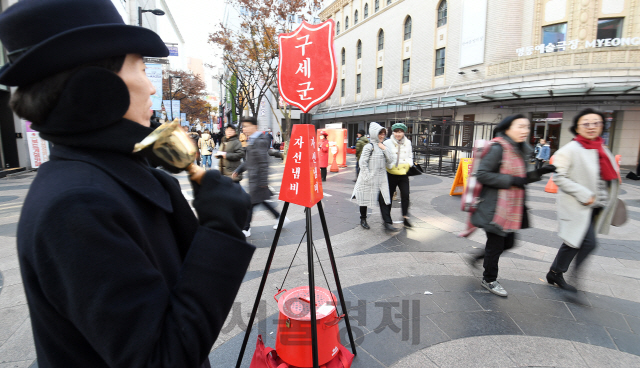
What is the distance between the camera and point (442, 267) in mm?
4219

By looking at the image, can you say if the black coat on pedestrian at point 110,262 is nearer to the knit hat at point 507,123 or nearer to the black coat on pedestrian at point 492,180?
the black coat on pedestrian at point 492,180

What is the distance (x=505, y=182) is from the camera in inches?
130

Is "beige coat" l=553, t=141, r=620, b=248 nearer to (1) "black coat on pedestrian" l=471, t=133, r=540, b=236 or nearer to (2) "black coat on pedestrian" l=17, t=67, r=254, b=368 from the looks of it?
(1) "black coat on pedestrian" l=471, t=133, r=540, b=236

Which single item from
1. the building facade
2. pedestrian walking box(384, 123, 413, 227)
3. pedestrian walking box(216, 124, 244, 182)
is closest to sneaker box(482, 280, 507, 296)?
pedestrian walking box(384, 123, 413, 227)

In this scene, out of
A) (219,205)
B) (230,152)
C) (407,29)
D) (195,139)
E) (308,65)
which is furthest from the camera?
(407,29)

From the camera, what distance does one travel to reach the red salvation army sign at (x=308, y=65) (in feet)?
7.79

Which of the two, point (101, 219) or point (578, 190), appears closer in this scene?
point (101, 219)

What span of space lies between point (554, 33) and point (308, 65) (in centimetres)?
2039

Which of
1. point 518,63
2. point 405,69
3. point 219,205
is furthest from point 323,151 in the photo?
point 405,69

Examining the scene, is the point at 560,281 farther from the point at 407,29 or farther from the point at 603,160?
the point at 407,29

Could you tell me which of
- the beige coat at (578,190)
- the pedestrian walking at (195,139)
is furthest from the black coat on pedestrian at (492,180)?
the pedestrian walking at (195,139)

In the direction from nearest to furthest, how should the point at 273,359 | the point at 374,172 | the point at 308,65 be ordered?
the point at 273,359 < the point at 308,65 < the point at 374,172

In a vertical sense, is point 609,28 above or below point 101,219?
above

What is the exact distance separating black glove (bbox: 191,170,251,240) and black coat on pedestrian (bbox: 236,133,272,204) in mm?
4494
